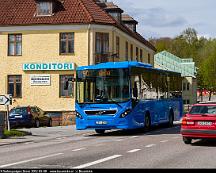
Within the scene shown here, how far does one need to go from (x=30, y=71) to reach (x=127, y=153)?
2813 centimetres

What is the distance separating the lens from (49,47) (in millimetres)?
41250

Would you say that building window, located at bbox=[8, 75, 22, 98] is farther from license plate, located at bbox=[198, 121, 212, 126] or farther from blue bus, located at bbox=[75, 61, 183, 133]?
license plate, located at bbox=[198, 121, 212, 126]

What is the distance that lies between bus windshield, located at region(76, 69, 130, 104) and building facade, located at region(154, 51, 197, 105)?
243ft

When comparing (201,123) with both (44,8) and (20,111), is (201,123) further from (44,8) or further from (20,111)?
(44,8)

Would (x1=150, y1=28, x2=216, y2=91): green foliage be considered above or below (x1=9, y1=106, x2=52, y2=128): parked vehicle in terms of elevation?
above

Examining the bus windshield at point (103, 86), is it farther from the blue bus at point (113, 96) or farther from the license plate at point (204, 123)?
the license plate at point (204, 123)

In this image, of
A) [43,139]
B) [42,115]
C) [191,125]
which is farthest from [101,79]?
[42,115]

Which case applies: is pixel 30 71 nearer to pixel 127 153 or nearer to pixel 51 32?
pixel 51 32

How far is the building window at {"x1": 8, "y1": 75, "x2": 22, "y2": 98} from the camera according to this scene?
41.6 meters

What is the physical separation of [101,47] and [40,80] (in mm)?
5872

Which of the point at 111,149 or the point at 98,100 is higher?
the point at 98,100

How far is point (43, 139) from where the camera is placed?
70.4ft

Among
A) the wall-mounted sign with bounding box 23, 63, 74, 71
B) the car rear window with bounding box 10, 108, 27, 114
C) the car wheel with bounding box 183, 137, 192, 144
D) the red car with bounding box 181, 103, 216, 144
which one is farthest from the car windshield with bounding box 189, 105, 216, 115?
the wall-mounted sign with bounding box 23, 63, 74, 71

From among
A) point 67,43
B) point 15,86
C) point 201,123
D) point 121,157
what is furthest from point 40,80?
point 121,157
